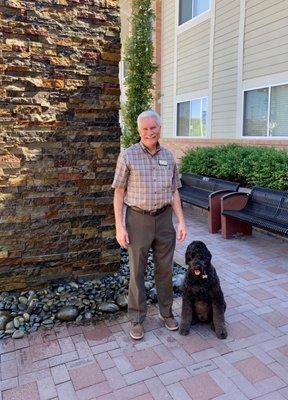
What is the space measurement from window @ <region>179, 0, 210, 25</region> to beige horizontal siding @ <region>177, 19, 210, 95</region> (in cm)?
40

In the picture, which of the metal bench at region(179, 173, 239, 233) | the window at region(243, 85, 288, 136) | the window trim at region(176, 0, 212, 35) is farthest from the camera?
the window trim at region(176, 0, 212, 35)

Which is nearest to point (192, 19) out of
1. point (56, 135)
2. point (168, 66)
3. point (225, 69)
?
point (168, 66)

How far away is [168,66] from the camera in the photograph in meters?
12.4

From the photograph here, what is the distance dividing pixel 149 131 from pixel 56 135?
127cm

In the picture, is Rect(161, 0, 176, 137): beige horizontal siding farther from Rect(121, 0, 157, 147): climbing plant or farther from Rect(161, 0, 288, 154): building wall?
Rect(121, 0, 157, 147): climbing plant

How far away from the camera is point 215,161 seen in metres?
8.29

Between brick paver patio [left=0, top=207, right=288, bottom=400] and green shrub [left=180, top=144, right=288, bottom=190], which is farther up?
green shrub [left=180, top=144, right=288, bottom=190]

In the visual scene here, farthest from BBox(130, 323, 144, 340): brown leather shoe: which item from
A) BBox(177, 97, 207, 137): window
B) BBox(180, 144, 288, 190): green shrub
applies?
BBox(177, 97, 207, 137): window

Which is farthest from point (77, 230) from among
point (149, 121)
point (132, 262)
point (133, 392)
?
point (133, 392)

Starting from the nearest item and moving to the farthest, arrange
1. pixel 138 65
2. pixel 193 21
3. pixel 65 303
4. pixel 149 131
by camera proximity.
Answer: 1. pixel 149 131
2. pixel 65 303
3. pixel 138 65
4. pixel 193 21

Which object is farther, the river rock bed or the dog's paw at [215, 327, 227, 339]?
the river rock bed

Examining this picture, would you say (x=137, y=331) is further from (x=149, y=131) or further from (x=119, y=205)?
(x=149, y=131)

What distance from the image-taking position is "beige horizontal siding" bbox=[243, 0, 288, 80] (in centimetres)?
748

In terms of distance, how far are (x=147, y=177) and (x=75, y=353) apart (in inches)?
57.4
